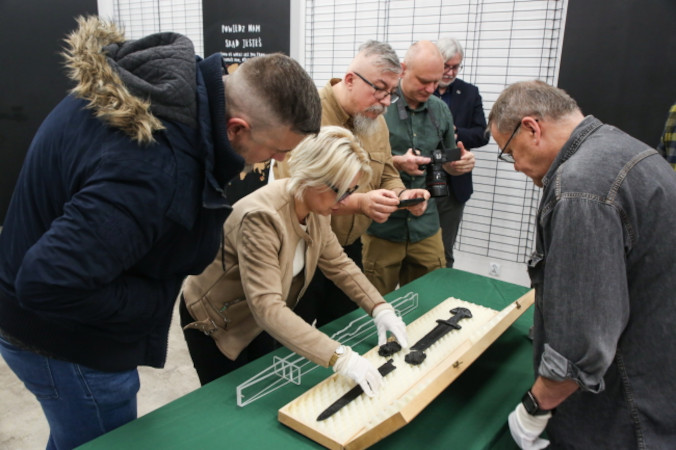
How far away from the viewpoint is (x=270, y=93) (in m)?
1.02

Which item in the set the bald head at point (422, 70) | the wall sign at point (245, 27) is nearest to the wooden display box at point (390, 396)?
the bald head at point (422, 70)

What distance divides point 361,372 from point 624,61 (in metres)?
2.54

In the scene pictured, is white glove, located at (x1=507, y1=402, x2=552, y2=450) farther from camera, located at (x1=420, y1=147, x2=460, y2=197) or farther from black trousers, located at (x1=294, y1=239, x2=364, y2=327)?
camera, located at (x1=420, y1=147, x2=460, y2=197)

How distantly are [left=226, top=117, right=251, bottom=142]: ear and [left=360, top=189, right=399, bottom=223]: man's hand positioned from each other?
999 mm

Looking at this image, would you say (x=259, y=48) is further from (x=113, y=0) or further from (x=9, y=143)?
(x=9, y=143)

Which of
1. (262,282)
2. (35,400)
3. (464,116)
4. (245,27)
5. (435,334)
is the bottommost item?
(35,400)

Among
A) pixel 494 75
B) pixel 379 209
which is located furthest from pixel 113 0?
pixel 379 209

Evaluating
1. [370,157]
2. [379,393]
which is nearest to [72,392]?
[379,393]

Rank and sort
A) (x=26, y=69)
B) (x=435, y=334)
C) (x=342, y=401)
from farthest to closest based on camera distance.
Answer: (x=26, y=69), (x=435, y=334), (x=342, y=401)

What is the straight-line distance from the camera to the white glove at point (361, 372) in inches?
52.1

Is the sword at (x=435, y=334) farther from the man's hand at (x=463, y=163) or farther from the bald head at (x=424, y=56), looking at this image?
the bald head at (x=424, y=56)

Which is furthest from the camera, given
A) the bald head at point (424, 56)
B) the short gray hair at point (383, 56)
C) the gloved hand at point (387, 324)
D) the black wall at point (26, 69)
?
the black wall at point (26, 69)

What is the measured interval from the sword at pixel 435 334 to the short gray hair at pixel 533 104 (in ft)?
2.31

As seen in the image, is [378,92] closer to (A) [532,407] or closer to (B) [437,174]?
(B) [437,174]
